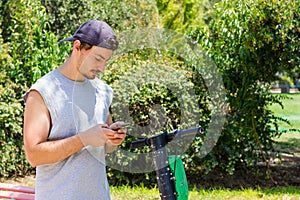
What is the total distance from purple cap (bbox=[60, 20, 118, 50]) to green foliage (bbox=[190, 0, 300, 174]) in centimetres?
399

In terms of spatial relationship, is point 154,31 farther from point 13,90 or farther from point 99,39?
point 13,90

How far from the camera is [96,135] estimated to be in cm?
161

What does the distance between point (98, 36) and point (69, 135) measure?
1.09 feet

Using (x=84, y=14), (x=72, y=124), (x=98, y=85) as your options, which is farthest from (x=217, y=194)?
(x=84, y=14)

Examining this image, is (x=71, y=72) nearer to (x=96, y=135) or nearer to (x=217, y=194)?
(x=96, y=135)

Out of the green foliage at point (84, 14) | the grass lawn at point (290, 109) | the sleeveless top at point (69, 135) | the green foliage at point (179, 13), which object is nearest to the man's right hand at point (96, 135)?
the sleeveless top at point (69, 135)

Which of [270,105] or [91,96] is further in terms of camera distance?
[270,105]

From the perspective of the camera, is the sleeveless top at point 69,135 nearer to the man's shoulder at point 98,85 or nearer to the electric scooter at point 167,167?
the man's shoulder at point 98,85

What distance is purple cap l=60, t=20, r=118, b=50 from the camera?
171cm

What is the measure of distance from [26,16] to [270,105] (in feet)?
10.5

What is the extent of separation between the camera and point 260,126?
6277 millimetres

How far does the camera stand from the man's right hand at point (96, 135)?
160cm

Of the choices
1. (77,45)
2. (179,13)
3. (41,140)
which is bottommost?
(41,140)

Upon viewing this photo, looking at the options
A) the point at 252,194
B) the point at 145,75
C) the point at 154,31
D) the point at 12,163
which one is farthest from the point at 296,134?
the point at 154,31
